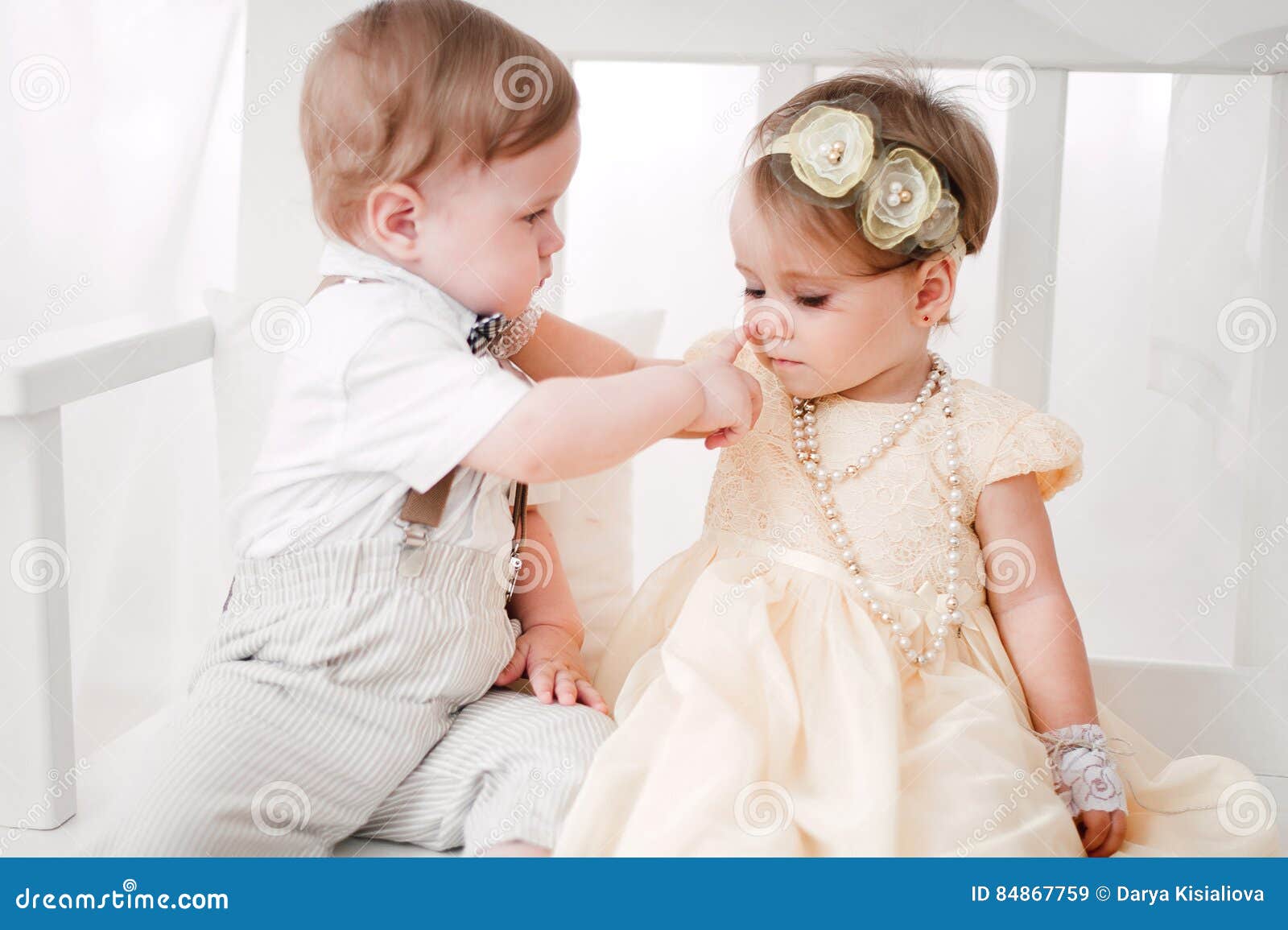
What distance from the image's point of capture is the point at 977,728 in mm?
957

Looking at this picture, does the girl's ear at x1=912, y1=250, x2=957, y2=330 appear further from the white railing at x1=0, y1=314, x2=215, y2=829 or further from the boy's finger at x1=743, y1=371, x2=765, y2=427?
the white railing at x1=0, y1=314, x2=215, y2=829

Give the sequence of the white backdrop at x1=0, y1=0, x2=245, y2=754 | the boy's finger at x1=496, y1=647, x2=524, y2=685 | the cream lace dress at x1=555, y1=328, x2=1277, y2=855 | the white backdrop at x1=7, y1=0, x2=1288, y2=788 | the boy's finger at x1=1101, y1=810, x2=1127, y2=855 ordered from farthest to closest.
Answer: the white backdrop at x1=0, y1=0, x2=245, y2=754 < the white backdrop at x1=7, y1=0, x2=1288, y2=788 < the boy's finger at x1=496, y1=647, x2=524, y2=685 < the boy's finger at x1=1101, y1=810, x2=1127, y2=855 < the cream lace dress at x1=555, y1=328, x2=1277, y2=855

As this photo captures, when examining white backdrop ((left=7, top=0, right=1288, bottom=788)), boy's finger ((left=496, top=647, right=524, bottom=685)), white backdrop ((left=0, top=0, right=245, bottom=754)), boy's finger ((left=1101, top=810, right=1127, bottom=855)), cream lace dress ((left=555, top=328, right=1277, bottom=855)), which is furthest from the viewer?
white backdrop ((left=0, top=0, right=245, bottom=754))

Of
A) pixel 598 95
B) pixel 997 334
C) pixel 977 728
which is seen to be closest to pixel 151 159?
pixel 598 95

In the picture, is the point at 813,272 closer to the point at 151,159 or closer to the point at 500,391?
the point at 500,391

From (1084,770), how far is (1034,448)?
27cm

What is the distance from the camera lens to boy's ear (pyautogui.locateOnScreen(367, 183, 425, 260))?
38.6 inches

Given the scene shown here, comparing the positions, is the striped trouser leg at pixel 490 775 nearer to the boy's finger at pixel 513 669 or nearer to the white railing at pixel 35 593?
the boy's finger at pixel 513 669

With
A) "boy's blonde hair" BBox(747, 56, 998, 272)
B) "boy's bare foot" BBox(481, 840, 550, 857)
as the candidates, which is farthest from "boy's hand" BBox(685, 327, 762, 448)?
"boy's bare foot" BBox(481, 840, 550, 857)

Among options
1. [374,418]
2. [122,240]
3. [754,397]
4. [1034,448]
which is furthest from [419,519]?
[122,240]

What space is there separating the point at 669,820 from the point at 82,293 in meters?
0.99

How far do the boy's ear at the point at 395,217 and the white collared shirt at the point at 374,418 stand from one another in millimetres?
18

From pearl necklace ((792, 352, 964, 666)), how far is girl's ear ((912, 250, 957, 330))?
0.20 ft

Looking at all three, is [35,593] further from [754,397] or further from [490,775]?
[754,397]
